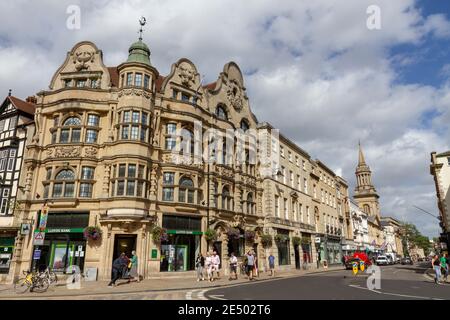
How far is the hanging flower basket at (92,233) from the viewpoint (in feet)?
75.3

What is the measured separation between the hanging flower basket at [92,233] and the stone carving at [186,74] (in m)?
14.3

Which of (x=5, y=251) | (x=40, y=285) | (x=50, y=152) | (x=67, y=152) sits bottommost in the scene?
(x=40, y=285)

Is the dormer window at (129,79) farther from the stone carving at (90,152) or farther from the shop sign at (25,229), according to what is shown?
the shop sign at (25,229)

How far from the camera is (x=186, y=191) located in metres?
27.2

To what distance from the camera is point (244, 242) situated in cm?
3262

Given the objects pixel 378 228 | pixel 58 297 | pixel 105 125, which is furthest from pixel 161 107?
pixel 378 228

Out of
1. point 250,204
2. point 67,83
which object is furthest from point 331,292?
point 67,83

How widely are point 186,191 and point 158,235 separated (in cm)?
443

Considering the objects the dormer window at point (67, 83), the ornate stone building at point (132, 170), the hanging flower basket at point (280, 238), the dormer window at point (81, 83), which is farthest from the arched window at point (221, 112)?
the hanging flower basket at point (280, 238)

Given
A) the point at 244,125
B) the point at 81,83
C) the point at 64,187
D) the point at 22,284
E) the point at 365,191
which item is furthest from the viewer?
the point at 365,191

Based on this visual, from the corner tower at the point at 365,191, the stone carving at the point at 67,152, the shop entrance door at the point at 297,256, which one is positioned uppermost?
the corner tower at the point at 365,191

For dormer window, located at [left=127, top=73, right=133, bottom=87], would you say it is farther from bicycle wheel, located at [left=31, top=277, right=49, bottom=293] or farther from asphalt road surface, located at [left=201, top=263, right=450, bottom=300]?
asphalt road surface, located at [left=201, top=263, right=450, bottom=300]

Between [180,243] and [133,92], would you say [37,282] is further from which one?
[133,92]
